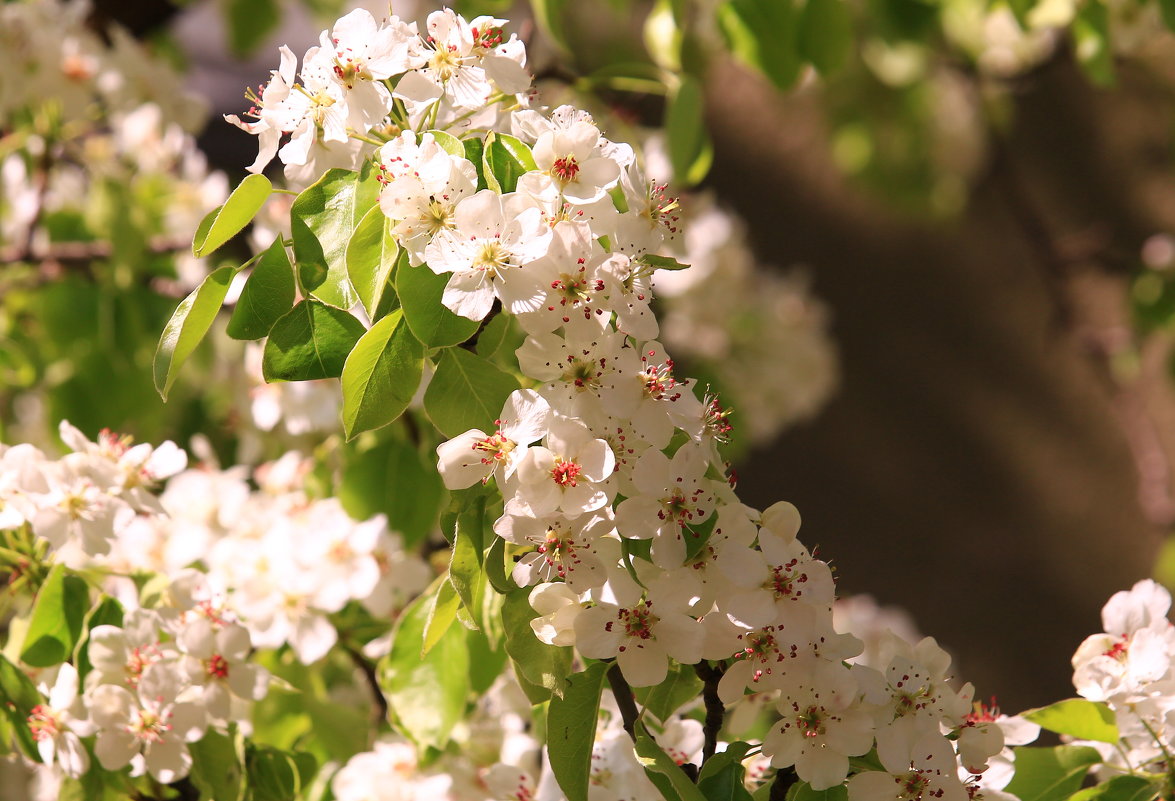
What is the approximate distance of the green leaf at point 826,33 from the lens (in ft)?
3.62

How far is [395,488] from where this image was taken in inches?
37.3

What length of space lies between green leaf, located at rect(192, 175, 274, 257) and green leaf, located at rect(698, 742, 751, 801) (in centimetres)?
36

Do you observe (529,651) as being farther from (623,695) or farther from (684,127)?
(684,127)

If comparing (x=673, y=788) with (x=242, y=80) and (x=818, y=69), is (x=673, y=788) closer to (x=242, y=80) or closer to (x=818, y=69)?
(x=818, y=69)

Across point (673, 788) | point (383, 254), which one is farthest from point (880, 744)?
point (383, 254)

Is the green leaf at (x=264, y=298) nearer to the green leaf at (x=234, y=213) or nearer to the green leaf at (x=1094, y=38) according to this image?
the green leaf at (x=234, y=213)

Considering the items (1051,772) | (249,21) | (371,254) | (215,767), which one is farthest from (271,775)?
(249,21)

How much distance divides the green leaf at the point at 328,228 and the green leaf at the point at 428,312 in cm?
4

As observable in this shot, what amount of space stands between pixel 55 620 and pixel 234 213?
0.32 metres

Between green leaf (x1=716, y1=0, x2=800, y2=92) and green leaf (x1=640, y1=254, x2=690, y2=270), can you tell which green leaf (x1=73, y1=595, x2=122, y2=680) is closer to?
green leaf (x1=640, y1=254, x2=690, y2=270)

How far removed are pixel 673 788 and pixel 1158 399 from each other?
2664 millimetres

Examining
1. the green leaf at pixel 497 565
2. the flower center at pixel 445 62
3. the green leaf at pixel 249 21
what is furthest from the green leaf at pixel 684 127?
the green leaf at pixel 249 21

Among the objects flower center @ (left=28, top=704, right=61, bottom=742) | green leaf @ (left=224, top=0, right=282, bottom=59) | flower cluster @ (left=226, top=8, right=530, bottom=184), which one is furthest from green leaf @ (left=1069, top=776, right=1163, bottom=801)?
green leaf @ (left=224, top=0, right=282, bottom=59)

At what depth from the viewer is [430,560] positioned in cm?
102
